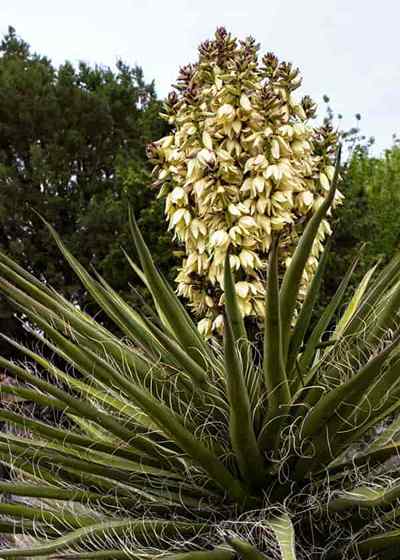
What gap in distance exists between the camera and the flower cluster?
3.20m

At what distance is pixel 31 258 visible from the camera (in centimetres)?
834

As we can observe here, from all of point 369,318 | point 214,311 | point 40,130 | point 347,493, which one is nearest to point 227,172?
point 214,311

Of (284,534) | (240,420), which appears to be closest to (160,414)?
(240,420)

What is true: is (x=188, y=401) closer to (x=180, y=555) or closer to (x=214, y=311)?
(x=180, y=555)

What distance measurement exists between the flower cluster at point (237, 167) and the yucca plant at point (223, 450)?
3.67 feet

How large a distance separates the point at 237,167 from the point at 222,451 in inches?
69.7

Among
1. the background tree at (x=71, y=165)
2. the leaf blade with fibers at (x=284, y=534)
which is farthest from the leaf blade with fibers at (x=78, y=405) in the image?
the background tree at (x=71, y=165)

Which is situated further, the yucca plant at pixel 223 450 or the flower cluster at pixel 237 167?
the flower cluster at pixel 237 167

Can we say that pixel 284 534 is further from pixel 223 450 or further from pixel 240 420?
pixel 223 450

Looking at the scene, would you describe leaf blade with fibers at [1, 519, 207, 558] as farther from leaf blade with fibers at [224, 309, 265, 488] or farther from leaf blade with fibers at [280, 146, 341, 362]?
leaf blade with fibers at [280, 146, 341, 362]

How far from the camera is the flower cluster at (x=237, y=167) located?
10.5ft

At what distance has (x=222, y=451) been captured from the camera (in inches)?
74.8

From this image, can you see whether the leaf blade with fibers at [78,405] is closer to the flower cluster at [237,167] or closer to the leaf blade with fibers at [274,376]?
the leaf blade with fibers at [274,376]

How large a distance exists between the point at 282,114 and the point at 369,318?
1.44m
